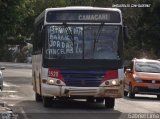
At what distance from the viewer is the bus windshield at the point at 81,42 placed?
18.4m

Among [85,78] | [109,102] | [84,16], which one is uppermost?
[84,16]

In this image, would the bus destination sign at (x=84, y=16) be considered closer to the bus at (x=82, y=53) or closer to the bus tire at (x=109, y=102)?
the bus at (x=82, y=53)

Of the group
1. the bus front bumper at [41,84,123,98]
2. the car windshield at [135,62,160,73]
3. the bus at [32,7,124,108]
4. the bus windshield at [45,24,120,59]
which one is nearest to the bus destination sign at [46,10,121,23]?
the bus at [32,7,124,108]

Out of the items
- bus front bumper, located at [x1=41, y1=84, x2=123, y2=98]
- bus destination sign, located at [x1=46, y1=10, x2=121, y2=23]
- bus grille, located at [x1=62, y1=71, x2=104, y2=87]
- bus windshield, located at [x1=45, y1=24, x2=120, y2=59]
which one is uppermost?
bus destination sign, located at [x1=46, y1=10, x2=121, y2=23]

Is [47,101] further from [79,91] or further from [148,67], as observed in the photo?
[148,67]

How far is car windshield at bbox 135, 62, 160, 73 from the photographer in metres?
26.2

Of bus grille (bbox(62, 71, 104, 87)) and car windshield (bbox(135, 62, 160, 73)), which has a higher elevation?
bus grille (bbox(62, 71, 104, 87))

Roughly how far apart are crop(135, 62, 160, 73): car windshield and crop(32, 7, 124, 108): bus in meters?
7.76

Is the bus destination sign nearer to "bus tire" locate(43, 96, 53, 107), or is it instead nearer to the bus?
the bus

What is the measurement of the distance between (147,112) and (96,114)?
1.77 metres

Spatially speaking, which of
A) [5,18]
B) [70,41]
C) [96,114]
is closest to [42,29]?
[70,41]

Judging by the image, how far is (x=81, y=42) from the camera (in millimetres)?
18484

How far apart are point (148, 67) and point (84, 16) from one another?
→ 27.1ft

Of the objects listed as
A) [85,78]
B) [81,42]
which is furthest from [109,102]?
[81,42]
